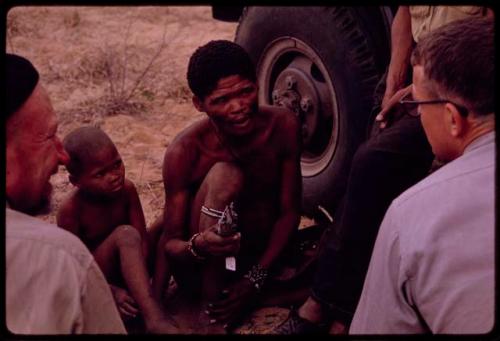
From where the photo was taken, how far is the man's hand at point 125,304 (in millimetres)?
3102

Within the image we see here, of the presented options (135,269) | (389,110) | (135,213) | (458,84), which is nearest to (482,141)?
(458,84)

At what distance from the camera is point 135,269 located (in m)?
3.13

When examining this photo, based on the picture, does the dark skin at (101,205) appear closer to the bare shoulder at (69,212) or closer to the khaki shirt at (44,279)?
the bare shoulder at (69,212)

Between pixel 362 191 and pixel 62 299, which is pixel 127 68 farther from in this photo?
pixel 62 299

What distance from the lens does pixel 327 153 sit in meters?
4.03

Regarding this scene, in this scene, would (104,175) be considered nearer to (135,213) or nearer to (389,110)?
(135,213)

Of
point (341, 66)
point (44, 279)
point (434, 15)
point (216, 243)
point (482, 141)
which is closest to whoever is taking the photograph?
point (44, 279)

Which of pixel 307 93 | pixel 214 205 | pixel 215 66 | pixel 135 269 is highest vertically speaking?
pixel 215 66

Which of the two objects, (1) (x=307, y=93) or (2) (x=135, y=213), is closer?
(2) (x=135, y=213)

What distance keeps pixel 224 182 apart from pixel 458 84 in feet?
4.13

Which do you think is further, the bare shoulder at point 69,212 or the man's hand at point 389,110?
the bare shoulder at point 69,212

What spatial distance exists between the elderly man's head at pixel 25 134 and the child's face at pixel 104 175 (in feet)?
3.88

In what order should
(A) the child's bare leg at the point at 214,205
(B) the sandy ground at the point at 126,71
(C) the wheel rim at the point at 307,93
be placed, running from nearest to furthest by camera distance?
(A) the child's bare leg at the point at 214,205
(C) the wheel rim at the point at 307,93
(B) the sandy ground at the point at 126,71

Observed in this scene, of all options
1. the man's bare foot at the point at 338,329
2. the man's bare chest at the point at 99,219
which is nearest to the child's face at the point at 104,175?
the man's bare chest at the point at 99,219
